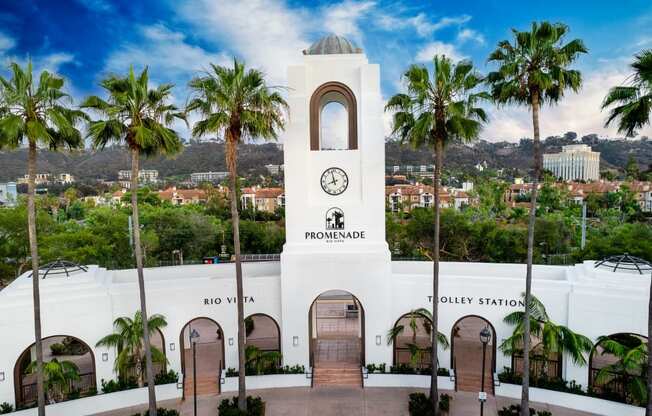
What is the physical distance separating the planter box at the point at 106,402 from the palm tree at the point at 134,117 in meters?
4.53

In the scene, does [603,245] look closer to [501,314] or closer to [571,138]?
[501,314]

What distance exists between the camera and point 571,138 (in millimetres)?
154000

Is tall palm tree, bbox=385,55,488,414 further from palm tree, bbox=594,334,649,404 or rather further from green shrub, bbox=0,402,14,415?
green shrub, bbox=0,402,14,415

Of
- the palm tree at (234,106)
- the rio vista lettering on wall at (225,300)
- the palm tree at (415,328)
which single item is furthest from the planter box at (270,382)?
the palm tree at (234,106)

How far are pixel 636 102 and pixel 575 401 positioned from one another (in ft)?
34.9

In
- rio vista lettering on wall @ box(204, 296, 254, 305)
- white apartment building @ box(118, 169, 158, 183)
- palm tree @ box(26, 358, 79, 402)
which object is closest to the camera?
palm tree @ box(26, 358, 79, 402)

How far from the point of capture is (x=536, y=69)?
12961 millimetres

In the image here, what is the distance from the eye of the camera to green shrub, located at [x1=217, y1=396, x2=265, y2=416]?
15292 mm

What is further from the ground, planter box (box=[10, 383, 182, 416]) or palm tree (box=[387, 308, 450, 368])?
palm tree (box=[387, 308, 450, 368])

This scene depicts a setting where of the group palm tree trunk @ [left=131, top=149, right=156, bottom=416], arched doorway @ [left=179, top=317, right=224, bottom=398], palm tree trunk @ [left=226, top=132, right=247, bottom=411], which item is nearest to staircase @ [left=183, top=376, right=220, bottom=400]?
arched doorway @ [left=179, top=317, right=224, bottom=398]

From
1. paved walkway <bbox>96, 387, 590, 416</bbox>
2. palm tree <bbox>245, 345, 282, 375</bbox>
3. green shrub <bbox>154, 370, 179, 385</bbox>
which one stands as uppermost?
palm tree <bbox>245, 345, 282, 375</bbox>

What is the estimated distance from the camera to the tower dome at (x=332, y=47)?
18484mm

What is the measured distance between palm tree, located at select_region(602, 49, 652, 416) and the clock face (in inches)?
379

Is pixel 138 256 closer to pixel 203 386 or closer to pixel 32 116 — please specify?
pixel 32 116
